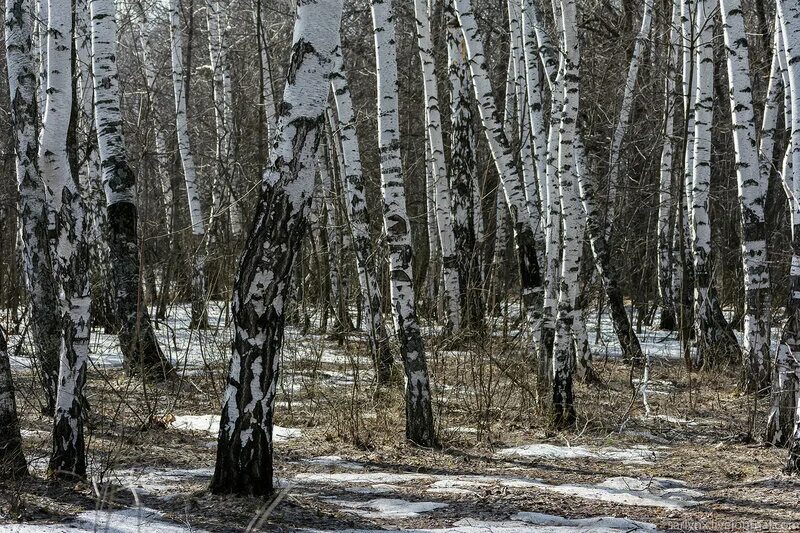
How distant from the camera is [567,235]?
751 centimetres

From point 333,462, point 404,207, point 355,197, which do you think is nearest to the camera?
point 333,462

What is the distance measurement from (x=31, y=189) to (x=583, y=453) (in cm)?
464

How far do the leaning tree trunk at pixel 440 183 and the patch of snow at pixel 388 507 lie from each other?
234 inches

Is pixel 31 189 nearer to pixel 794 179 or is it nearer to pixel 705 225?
pixel 794 179

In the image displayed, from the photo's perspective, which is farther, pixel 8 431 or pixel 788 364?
pixel 788 364

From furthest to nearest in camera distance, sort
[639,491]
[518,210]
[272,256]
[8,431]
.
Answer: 1. [518,210]
2. [639,491]
3. [8,431]
4. [272,256]

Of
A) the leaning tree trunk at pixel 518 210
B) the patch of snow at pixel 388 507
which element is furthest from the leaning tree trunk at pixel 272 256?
the leaning tree trunk at pixel 518 210

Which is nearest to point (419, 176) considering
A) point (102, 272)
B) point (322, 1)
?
point (102, 272)

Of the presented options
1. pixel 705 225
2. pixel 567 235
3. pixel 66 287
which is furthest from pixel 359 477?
pixel 705 225

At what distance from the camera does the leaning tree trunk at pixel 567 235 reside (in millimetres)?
7375

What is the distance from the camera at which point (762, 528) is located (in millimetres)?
4684

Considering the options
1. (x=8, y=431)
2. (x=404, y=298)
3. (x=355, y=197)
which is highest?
(x=355, y=197)

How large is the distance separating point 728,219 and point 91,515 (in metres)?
13.8

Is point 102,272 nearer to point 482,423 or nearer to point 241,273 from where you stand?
point 482,423
